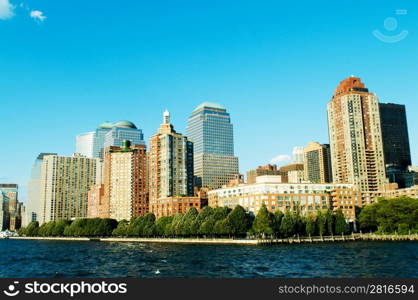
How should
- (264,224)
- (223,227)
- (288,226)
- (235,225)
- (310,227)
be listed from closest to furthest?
1. (264,224)
2. (288,226)
3. (223,227)
4. (310,227)
5. (235,225)

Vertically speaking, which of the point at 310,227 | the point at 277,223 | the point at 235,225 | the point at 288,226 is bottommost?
the point at 310,227

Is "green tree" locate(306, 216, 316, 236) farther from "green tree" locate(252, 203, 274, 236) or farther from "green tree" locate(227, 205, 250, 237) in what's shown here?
"green tree" locate(227, 205, 250, 237)

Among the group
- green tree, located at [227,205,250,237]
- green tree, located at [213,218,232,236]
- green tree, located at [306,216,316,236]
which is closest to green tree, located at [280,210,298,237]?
green tree, located at [306,216,316,236]

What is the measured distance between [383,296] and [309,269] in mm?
55484

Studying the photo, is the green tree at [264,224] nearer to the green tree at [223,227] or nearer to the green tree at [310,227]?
the green tree at [223,227]

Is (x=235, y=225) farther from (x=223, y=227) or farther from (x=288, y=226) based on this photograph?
(x=288, y=226)

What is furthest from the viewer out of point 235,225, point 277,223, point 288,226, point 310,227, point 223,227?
point 235,225

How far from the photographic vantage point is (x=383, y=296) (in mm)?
38250

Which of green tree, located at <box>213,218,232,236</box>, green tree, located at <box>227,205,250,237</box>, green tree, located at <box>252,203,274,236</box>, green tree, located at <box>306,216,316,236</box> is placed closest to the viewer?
green tree, located at <box>252,203,274,236</box>

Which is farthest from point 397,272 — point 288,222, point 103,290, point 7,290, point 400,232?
point 400,232

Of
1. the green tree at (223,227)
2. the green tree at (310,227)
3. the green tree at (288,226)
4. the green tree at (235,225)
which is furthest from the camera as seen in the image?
the green tree at (235,225)

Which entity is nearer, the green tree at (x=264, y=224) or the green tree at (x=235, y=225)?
the green tree at (x=264, y=224)

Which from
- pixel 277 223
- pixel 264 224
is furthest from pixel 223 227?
pixel 277 223

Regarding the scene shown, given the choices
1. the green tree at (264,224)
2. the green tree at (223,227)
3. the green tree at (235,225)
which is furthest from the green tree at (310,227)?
the green tree at (223,227)
